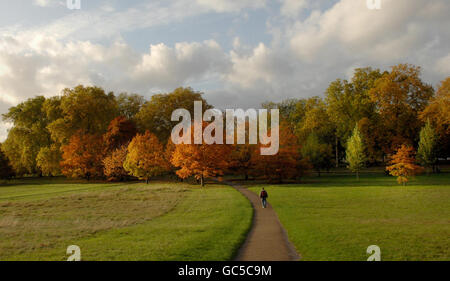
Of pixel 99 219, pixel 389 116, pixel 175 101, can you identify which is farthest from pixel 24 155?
pixel 389 116

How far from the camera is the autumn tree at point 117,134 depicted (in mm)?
58219

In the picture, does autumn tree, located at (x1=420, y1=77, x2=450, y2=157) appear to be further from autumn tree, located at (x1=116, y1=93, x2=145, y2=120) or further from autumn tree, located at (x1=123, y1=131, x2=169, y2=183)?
autumn tree, located at (x1=116, y1=93, x2=145, y2=120)

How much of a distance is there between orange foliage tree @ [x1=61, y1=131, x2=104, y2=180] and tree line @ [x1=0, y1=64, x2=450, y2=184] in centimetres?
17

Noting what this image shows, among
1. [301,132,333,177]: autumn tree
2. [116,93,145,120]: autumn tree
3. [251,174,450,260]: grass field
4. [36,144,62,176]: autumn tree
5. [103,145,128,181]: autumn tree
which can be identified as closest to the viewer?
[251,174,450,260]: grass field

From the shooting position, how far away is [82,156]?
2162 inches

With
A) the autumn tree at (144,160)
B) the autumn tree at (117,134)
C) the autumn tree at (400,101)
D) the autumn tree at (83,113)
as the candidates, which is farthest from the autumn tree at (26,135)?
the autumn tree at (400,101)

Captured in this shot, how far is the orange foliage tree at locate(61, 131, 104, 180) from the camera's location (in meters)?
54.4

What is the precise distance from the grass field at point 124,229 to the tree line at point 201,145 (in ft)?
66.2

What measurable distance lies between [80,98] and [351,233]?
57.1 metres

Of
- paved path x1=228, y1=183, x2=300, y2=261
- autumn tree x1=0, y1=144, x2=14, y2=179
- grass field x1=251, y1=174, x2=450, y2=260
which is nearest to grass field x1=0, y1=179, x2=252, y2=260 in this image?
paved path x1=228, y1=183, x2=300, y2=261

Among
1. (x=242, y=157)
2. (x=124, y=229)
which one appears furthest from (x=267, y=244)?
(x=242, y=157)
